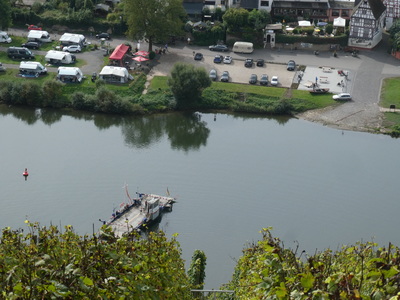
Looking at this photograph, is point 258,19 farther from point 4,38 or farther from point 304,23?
point 4,38

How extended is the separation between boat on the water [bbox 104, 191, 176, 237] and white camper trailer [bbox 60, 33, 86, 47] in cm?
2469

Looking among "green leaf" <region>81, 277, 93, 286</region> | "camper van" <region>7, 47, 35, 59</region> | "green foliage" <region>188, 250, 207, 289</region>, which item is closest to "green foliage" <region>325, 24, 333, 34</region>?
"camper van" <region>7, 47, 35, 59</region>

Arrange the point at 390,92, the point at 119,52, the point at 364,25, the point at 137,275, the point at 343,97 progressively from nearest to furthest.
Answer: the point at 137,275 → the point at 343,97 → the point at 390,92 → the point at 119,52 → the point at 364,25

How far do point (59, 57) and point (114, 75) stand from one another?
17.4ft

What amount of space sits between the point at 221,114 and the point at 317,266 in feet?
Result: 133

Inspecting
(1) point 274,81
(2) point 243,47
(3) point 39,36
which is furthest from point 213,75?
(3) point 39,36

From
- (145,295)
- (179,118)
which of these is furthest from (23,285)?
(179,118)

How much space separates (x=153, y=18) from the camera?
195 ft

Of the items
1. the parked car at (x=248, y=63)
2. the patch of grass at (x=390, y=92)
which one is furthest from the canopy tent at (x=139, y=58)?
the patch of grass at (x=390, y=92)

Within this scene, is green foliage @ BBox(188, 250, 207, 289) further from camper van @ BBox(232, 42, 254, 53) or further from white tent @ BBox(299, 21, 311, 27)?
white tent @ BBox(299, 21, 311, 27)

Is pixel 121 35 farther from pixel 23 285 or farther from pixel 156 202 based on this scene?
pixel 23 285

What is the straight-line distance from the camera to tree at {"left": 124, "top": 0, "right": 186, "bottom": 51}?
5919 centimetres

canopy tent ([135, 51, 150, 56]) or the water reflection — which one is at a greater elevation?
canopy tent ([135, 51, 150, 56])

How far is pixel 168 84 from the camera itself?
5350cm
